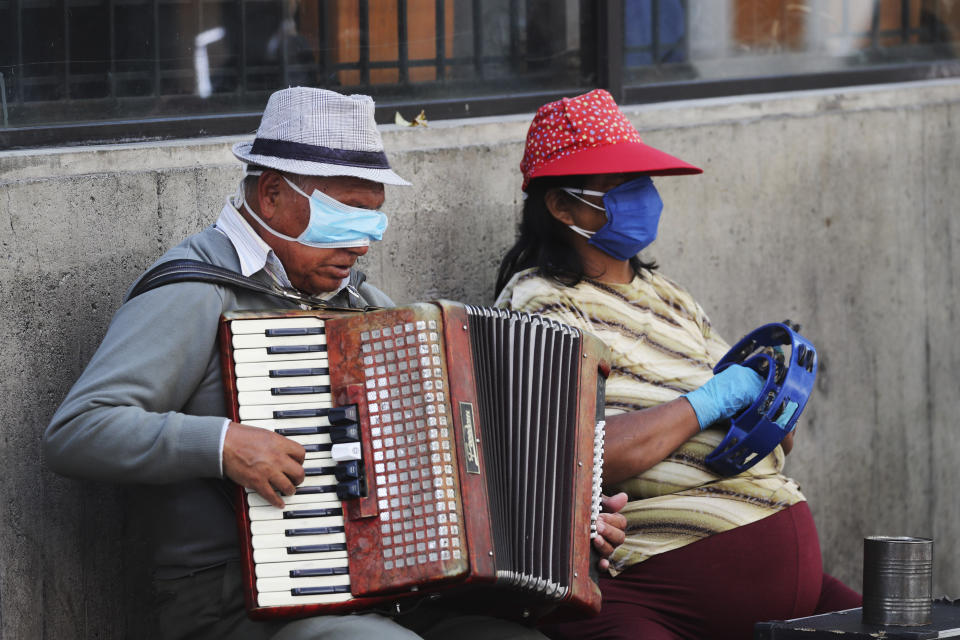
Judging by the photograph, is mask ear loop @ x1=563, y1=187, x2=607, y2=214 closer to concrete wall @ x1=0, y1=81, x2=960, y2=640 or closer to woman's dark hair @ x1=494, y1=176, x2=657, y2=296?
woman's dark hair @ x1=494, y1=176, x2=657, y2=296

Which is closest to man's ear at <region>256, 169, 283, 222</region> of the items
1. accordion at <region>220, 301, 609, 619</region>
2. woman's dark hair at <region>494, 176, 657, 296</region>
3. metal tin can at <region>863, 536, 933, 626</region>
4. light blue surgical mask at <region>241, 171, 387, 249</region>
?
light blue surgical mask at <region>241, 171, 387, 249</region>

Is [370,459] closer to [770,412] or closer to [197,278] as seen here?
[197,278]

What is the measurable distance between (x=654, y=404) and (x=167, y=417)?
1.37 m

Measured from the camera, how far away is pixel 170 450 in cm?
265

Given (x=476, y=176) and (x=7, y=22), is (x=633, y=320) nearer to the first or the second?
(x=476, y=176)

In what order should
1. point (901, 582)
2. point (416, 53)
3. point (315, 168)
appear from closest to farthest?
point (315, 168)
point (901, 582)
point (416, 53)

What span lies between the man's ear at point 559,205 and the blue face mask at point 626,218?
0.10ft

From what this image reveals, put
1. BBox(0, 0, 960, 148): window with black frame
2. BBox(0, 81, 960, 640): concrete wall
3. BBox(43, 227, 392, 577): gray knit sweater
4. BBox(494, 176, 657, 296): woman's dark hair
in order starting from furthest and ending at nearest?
BBox(494, 176, 657, 296): woman's dark hair → BBox(0, 0, 960, 148): window with black frame → BBox(0, 81, 960, 640): concrete wall → BBox(43, 227, 392, 577): gray knit sweater

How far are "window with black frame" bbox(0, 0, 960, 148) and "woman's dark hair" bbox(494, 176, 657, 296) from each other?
71cm

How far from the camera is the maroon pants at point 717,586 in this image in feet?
11.3

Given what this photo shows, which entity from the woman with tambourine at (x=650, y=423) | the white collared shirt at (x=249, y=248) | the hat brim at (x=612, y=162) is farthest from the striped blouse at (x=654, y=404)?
the white collared shirt at (x=249, y=248)

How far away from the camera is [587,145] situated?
3.68 meters

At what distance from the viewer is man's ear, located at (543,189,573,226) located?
3689 mm

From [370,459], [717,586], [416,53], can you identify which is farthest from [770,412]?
[416,53]
